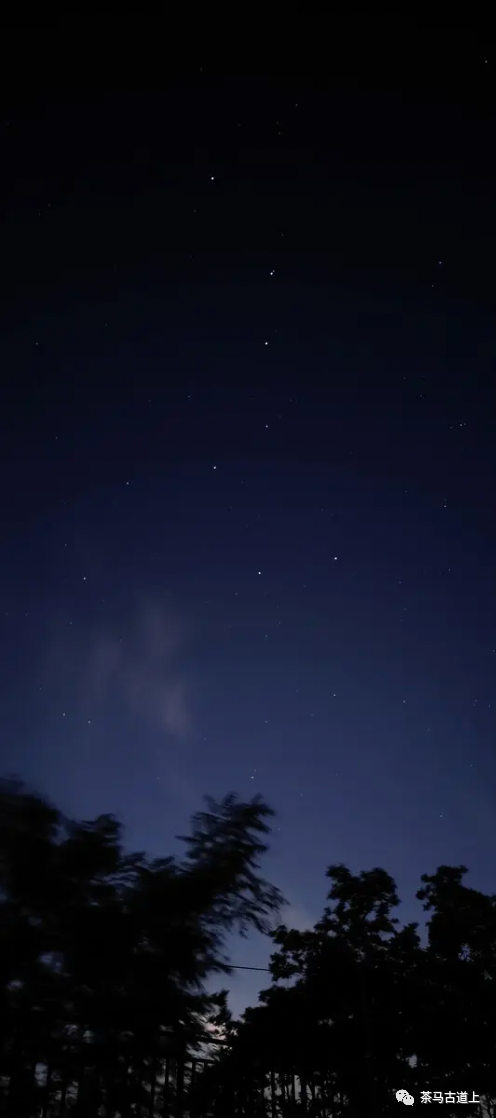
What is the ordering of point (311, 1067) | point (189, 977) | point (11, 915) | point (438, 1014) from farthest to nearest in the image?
point (438, 1014), point (311, 1067), point (189, 977), point (11, 915)

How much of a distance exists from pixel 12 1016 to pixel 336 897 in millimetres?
13175

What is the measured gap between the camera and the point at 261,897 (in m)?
8.28

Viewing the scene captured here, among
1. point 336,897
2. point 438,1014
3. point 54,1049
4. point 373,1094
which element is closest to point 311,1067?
point 373,1094

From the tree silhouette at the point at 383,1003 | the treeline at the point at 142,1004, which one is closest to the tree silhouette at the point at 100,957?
the treeline at the point at 142,1004

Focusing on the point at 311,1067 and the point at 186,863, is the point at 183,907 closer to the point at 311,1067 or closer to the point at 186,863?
the point at 186,863

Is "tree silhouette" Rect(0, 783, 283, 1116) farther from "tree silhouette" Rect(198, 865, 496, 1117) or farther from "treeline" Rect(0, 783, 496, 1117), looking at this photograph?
"tree silhouette" Rect(198, 865, 496, 1117)

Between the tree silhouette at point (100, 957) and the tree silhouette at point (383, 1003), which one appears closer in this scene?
the tree silhouette at point (100, 957)

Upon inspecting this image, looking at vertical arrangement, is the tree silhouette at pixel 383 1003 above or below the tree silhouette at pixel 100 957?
below

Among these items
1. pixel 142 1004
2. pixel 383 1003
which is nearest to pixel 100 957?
pixel 142 1004

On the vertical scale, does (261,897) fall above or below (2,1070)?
below

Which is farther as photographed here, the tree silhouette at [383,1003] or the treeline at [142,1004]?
the tree silhouette at [383,1003]

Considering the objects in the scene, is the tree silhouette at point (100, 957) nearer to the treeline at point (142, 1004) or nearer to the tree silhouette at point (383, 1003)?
the treeline at point (142, 1004)

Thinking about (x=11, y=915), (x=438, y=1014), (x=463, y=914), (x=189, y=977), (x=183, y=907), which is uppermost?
(x=11, y=915)

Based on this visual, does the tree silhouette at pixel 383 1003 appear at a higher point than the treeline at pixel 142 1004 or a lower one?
lower
